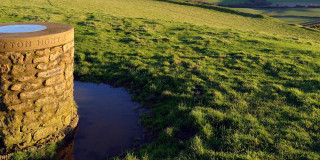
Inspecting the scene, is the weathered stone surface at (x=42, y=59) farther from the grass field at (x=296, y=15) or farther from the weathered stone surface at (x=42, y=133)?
the grass field at (x=296, y=15)

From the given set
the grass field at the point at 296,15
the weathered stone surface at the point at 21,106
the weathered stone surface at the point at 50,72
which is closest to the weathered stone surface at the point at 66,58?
the weathered stone surface at the point at 50,72

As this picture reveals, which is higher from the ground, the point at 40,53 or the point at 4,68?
the point at 40,53

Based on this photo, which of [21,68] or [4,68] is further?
[21,68]

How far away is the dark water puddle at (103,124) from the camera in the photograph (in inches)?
250

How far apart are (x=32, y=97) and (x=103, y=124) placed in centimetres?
246

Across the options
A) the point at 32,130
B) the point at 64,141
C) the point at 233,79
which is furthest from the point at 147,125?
the point at 233,79

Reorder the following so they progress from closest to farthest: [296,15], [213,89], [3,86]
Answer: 1. [3,86]
2. [213,89]
3. [296,15]

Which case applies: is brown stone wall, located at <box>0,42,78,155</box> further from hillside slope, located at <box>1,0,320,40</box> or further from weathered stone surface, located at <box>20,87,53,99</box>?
hillside slope, located at <box>1,0,320,40</box>

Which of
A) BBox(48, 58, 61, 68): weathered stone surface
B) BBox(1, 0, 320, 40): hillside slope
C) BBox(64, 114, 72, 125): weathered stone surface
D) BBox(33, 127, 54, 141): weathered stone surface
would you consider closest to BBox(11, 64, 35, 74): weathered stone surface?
BBox(48, 58, 61, 68): weathered stone surface

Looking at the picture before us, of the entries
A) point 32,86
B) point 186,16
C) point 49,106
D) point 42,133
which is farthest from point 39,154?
point 186,16

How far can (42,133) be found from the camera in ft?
20.2

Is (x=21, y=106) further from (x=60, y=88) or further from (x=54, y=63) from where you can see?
(x=54, y=63)

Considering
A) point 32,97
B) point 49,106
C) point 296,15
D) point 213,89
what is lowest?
point 49,106

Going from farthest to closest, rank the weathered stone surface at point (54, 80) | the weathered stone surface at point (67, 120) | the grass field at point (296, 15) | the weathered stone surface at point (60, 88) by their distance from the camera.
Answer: the grass field at point (296, 15), the weathered stone surface at point (67, 120), the weathered stone surface at point (60, 88), the weathered stone surface at point (54, 80)
